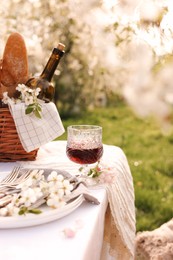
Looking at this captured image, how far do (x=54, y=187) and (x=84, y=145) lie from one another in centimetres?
31

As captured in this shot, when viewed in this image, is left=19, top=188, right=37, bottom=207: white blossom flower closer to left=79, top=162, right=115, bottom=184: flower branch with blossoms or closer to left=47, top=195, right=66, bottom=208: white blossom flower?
left=47, top=195, right=66, bottom=208: white blossom flower

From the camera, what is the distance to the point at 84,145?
126cm

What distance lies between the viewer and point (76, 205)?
39.4 inches

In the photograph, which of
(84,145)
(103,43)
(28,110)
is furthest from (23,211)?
(103,43)

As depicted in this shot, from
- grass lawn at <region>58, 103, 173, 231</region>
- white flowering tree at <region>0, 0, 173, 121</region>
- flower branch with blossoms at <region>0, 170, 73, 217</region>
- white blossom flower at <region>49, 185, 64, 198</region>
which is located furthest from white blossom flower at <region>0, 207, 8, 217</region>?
grass lawn at <region>58, 103, 173, 231</region>

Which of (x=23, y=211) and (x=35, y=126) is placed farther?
(x=35, y=126)

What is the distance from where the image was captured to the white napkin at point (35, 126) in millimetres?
1382

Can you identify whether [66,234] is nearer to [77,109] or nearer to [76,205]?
[76,205]

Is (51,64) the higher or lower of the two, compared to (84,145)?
higher

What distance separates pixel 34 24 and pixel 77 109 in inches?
81.3

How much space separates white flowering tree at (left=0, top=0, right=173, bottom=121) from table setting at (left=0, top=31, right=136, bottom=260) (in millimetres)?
429

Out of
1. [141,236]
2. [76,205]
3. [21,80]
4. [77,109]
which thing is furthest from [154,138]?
[76,205]

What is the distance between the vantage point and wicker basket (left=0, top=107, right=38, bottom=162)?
55.4 inches

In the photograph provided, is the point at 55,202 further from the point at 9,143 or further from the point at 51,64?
the point at 51,64
